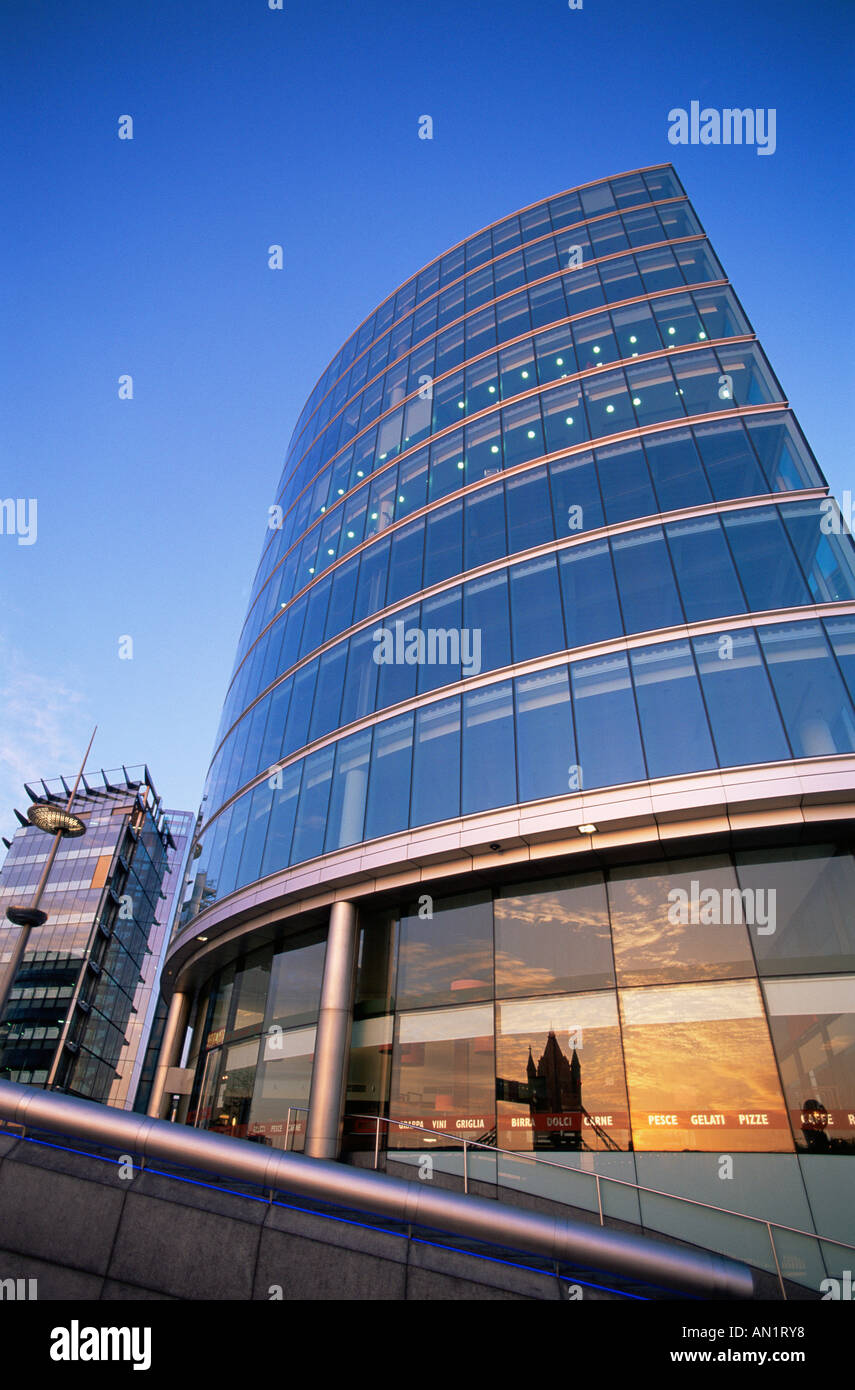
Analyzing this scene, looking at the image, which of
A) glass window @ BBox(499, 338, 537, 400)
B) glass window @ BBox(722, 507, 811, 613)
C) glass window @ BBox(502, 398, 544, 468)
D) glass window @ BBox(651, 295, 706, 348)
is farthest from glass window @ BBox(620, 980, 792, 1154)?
glass window @ BBox(499, 338, 537, 400)

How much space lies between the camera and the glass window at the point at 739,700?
13.4 m

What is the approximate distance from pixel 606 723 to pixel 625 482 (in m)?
7.16

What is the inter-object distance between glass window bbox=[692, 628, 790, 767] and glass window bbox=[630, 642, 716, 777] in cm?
23

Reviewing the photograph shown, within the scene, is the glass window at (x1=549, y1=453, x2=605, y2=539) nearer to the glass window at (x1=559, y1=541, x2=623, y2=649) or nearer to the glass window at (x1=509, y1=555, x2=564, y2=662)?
the glass window at (x1=559, y1=541, x2=623, y2=649)

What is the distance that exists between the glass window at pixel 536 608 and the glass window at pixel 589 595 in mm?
238

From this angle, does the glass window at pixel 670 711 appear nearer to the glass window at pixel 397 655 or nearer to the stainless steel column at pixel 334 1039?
the glass window at pixel 397 655

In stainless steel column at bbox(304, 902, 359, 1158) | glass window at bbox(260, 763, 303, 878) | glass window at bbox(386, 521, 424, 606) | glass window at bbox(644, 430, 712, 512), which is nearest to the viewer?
stainless steel column at bbox(304, 902, 359, 1158)

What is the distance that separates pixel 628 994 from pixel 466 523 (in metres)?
13.3

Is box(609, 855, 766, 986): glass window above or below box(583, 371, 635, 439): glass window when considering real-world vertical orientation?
below

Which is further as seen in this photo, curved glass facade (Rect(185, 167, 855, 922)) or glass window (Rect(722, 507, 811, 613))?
glass window (Rect(722, 507, 811, 613))

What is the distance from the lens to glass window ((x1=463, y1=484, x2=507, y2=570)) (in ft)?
64.5

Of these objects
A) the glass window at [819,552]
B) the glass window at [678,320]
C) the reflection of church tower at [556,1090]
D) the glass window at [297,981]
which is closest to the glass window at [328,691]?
the glass window at [297,981]

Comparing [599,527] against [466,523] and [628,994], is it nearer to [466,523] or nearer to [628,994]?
[466,523]
